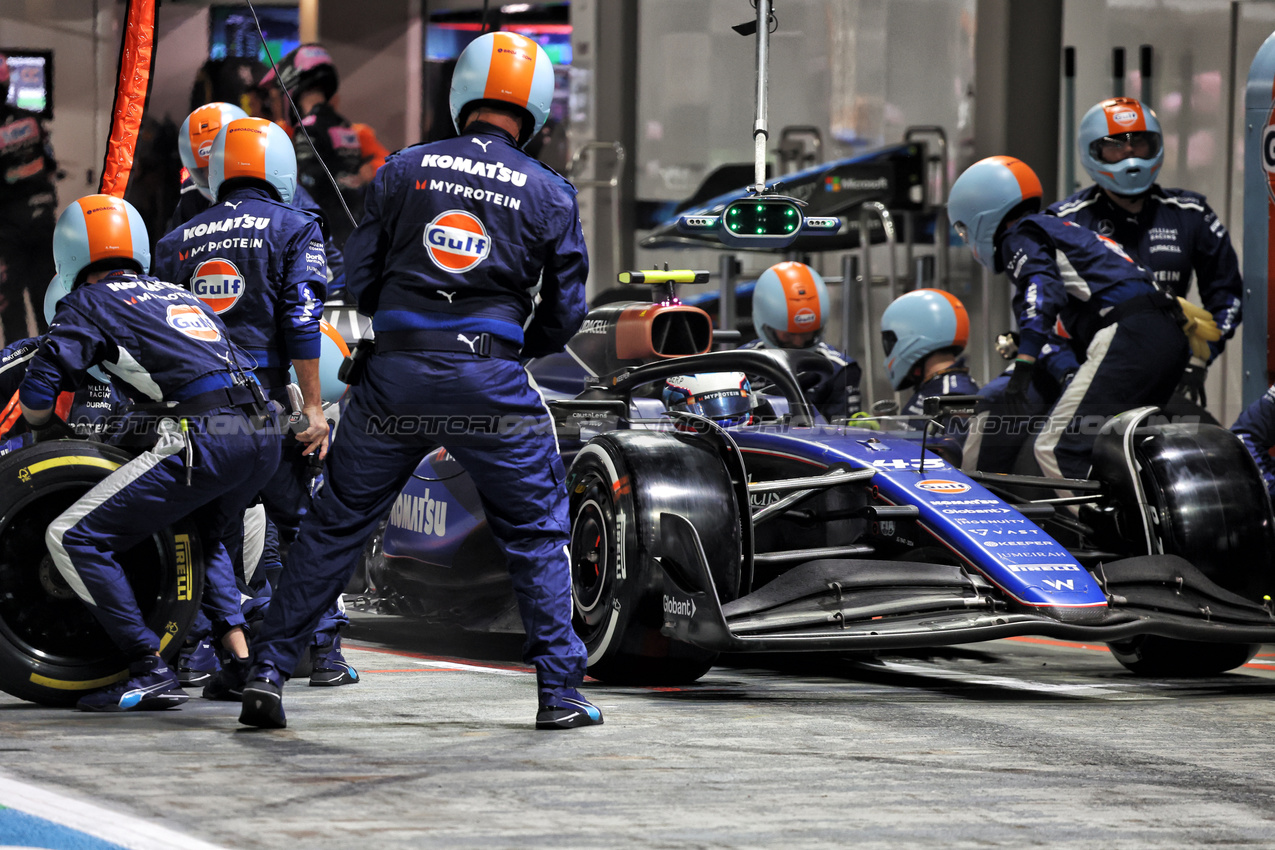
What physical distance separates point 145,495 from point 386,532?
89.6 inches

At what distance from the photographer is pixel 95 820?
3242 mm

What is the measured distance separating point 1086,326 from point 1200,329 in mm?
1255

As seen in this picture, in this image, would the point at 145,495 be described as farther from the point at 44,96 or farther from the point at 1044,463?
the point at 44,96

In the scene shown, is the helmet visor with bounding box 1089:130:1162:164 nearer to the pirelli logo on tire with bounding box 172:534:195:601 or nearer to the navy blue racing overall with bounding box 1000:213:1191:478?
the navy blue racing overall with bounding box 1000:213:1191:478

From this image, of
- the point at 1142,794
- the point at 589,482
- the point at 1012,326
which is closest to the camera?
the point at 1142,794

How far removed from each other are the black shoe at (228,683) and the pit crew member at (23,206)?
6356mm

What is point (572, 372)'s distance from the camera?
8609 mm

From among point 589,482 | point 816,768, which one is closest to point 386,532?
point 589,482

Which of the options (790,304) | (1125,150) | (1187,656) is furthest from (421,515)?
(1125,150)

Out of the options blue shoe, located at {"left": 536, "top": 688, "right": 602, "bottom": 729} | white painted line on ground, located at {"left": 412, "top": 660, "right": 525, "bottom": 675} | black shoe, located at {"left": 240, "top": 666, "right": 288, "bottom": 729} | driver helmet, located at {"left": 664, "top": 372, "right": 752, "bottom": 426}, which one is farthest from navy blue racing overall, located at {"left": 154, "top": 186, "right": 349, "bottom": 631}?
driver helmet, located at {"left": 664, "top": 372, "right": 752, "bottom": 426}

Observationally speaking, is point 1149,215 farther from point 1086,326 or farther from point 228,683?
point 228,683

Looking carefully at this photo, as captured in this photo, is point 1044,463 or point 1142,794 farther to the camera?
point 1044,463

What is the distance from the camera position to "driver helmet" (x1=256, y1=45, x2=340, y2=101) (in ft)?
40.1

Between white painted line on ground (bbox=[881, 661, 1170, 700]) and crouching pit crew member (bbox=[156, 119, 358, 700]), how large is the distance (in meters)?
2.18
